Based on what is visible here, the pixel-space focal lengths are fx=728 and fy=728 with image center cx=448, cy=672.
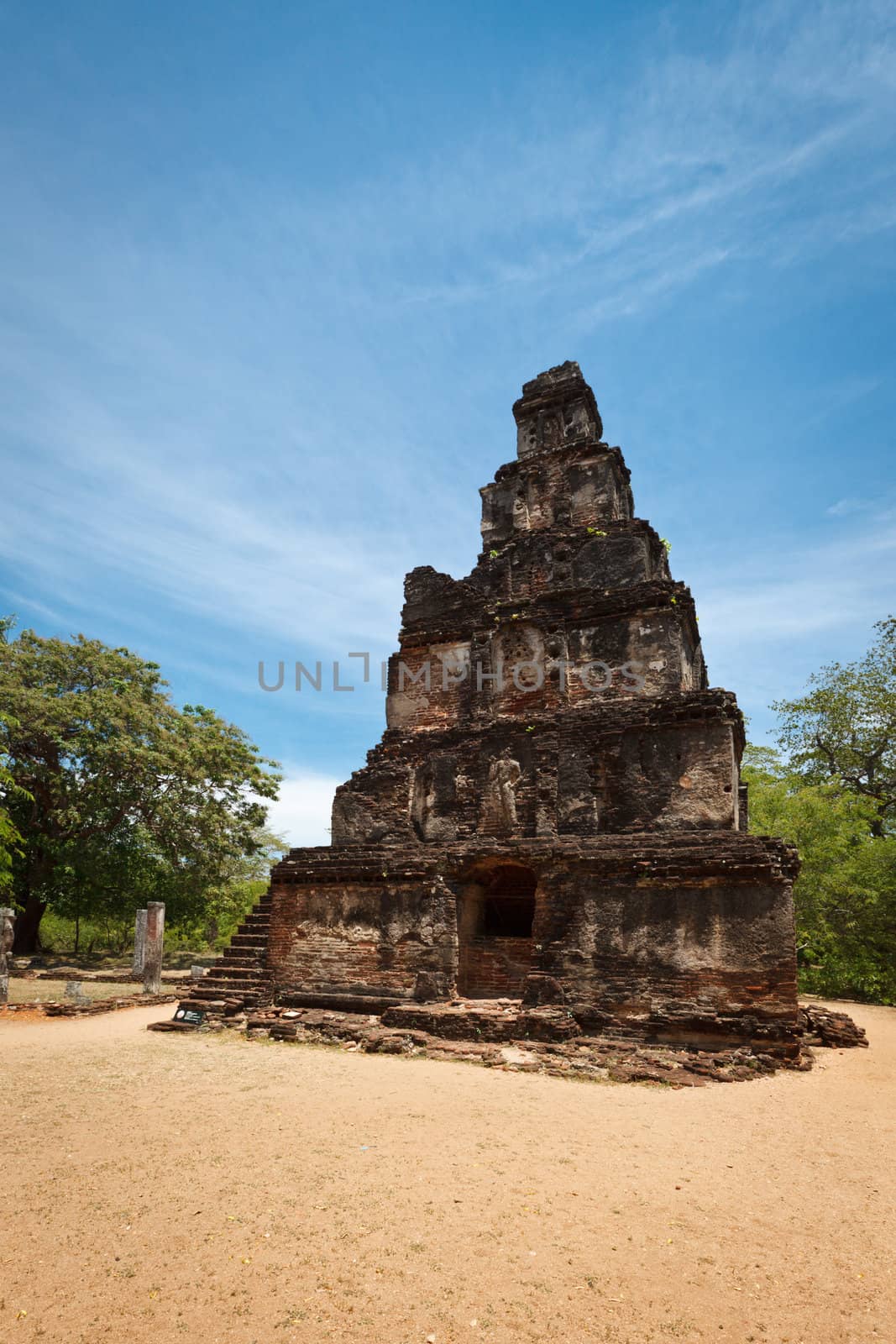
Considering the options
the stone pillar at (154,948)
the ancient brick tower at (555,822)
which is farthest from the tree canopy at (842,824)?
the stone pillar at (154,948)

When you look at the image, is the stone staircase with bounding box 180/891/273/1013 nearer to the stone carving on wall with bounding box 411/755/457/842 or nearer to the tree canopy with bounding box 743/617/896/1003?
the stone carving on wall with bounding box 411/755/457/842

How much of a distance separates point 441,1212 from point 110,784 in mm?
23667

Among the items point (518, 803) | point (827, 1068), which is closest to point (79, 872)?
point (518, 803)

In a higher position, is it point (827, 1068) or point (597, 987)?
point (597, 987)

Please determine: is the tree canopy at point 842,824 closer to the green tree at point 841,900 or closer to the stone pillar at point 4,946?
the green tree at point 841,900

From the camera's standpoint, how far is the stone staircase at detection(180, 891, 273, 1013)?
1226 cm

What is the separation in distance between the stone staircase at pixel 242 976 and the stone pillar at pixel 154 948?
5126mm

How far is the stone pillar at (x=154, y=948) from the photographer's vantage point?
1748 cm

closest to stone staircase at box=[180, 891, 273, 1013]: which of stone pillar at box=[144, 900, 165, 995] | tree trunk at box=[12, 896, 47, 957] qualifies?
stone pillar at box=[144, 900, 165, 995]

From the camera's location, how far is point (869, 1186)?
17.9 ft

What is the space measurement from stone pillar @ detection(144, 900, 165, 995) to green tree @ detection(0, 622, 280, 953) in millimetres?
7024

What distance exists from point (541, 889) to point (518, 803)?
1803 millimetres

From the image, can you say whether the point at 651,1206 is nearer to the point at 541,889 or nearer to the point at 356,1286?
the point at 356,1286

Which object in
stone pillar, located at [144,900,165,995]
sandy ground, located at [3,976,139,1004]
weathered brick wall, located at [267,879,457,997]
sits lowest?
sandy ground, located at [3,976,139,1004]
